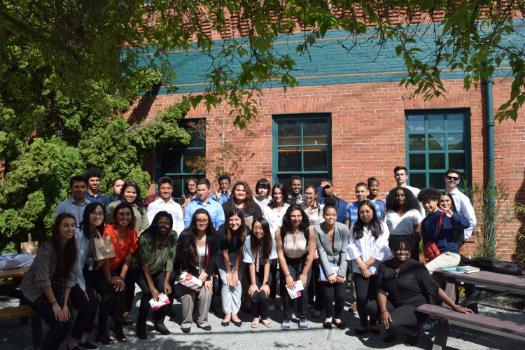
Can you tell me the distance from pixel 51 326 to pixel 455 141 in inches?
310

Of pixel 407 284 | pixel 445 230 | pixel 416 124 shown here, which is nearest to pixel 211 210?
pixel 407 284

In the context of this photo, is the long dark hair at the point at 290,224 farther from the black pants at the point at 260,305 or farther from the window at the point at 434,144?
the window at the point at 434,144

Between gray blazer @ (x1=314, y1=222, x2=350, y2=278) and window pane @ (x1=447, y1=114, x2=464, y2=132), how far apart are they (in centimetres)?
460

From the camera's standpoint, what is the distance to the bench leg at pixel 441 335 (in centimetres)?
461

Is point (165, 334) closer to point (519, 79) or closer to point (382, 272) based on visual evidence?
point (382, 272)

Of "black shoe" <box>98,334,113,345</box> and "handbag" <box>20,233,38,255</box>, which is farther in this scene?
"handbag" <box>20,233,38,255</box>

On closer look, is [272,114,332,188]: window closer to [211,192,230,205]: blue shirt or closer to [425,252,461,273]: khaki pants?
[211,192,230,205]: blue shirt

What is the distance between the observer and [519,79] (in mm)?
3055

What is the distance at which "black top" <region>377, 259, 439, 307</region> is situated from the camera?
4945 mm

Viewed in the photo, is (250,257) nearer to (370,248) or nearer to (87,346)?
(370,248)

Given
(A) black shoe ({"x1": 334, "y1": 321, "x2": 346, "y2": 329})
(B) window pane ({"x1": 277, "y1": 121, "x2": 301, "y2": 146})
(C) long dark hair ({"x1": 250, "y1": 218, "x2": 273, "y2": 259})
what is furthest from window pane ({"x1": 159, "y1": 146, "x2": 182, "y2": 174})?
(A) black shoe ({"x1": 334, "y1": 321, "x2": 346, "y2": 329})

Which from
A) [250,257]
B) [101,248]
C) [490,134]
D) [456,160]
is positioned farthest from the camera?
[456,160]

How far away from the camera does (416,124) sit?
9.02m

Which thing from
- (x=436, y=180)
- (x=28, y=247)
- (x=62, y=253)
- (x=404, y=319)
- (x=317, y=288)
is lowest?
(x=404, y=319)
